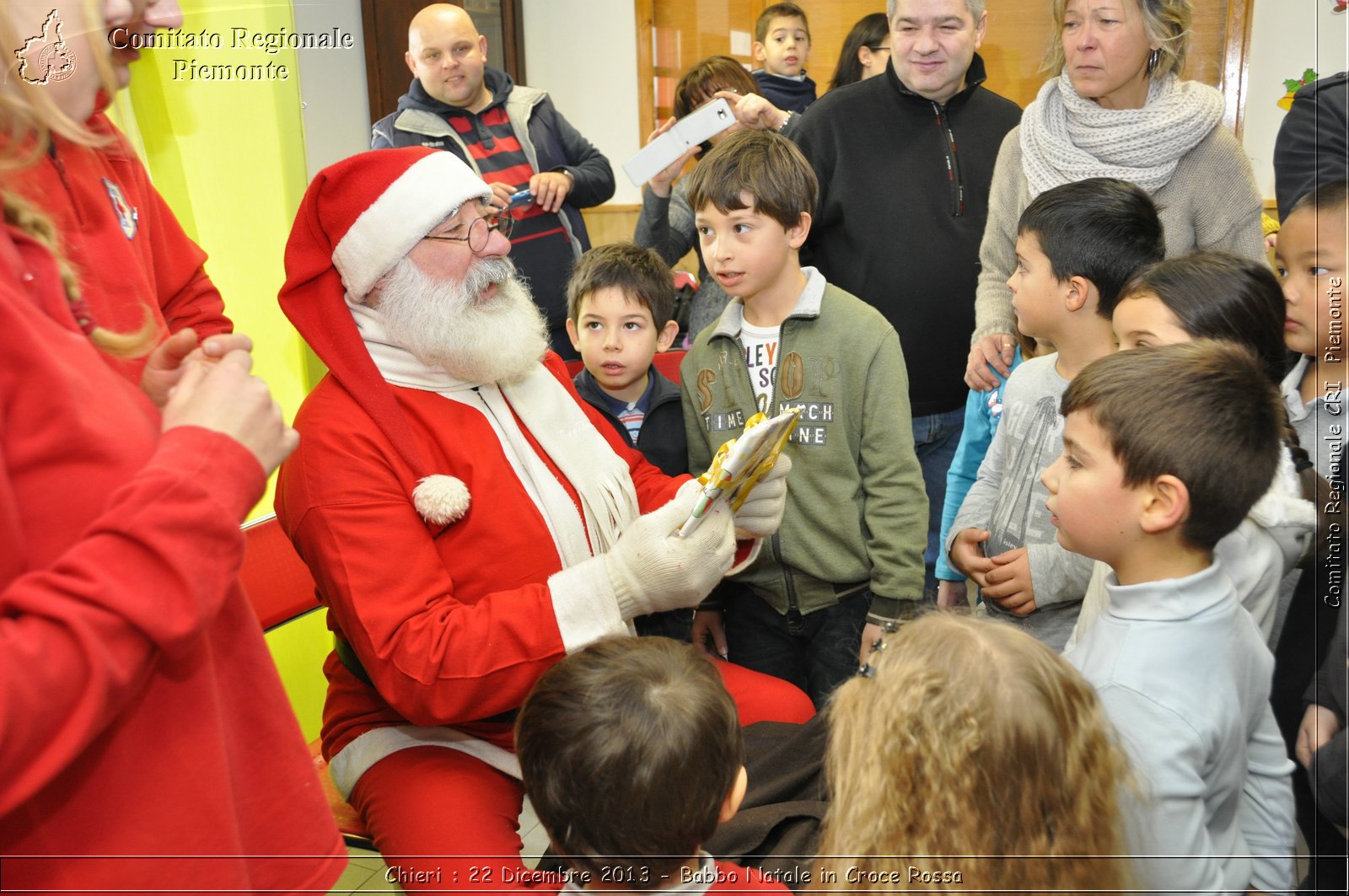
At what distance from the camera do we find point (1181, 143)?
2.54 metres

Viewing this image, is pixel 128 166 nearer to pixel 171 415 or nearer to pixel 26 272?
pixel 26 272

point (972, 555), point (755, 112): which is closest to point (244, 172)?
point (755, 112)

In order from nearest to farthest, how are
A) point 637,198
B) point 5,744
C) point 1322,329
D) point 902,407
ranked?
point 5,744
point 1322,329
point 902,407
point 637,198

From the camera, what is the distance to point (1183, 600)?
148 centimetres

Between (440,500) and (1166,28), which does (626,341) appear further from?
(1166,28)

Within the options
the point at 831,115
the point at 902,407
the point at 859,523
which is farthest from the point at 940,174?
the point at 859,523

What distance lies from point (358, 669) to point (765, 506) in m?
0.92

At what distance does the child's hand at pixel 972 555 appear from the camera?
7.40 feet

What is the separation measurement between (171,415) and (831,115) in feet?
8.41

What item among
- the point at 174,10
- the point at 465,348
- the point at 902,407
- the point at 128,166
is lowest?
the point at 902,407

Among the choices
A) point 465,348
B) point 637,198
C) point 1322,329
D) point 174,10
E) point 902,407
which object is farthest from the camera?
point 637,198

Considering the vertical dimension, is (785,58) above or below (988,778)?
above

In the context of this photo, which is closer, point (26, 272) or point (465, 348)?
point (26, 272)

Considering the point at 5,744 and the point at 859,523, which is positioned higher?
the point at 5,744
